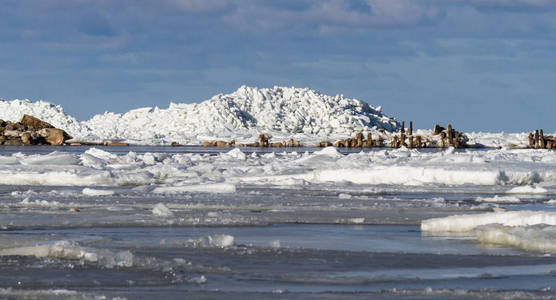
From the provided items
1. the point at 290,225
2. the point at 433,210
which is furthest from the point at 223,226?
the point at 433,210

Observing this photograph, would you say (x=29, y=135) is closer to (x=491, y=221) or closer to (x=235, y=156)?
(x=235, y=156)

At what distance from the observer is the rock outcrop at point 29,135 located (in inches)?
5743

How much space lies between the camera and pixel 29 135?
146 meters

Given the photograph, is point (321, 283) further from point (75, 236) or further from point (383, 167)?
point (383, 167)

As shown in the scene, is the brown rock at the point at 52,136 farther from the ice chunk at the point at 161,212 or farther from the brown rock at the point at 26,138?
the ice chunk at the point at 161,212

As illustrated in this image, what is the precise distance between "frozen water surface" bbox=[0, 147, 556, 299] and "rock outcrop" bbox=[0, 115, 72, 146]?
131025 millimetres

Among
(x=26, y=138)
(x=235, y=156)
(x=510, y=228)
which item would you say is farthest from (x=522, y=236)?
(x=26, y=138)

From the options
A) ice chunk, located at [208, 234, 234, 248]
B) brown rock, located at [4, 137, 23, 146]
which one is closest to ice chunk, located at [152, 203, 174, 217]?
ice chunk, located at [208, 234, 234, 248]

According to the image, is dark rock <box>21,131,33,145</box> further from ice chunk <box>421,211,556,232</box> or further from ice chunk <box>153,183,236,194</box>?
ice chunk <box>421,211,556,232</box>

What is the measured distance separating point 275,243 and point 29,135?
14436 centimetres

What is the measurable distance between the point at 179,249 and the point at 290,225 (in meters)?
3.38

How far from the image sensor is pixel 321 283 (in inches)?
279

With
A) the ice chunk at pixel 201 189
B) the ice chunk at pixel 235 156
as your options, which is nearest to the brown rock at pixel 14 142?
the ice chunk at pixel 235 156

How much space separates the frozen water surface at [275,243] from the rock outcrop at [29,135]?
131m
